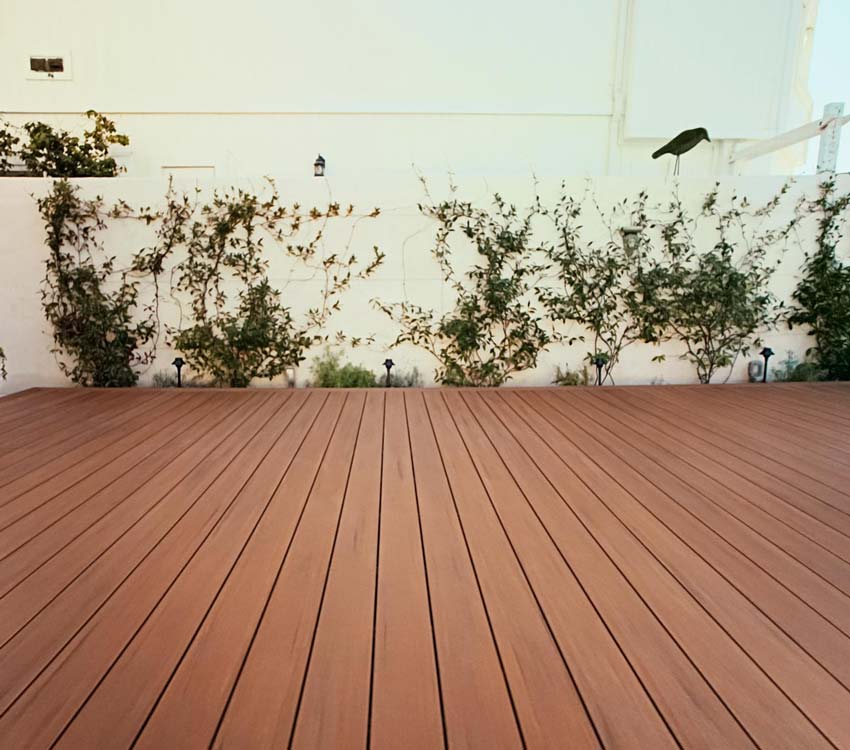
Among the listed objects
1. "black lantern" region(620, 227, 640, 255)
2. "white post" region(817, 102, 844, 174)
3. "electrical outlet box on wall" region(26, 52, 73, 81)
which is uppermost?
"electrical outlet box on wall" region(26, 52, 73, 81)

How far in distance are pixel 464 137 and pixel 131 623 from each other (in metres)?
5.17

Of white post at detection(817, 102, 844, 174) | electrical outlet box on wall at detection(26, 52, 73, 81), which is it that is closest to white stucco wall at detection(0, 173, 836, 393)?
white post at detection(817, 102, 844, 174)

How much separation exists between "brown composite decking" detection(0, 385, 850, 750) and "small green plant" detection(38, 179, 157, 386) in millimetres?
1268

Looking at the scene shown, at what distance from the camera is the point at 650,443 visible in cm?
249

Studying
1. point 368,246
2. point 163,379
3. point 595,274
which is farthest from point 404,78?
point 163,379

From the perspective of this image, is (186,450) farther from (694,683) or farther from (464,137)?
(464,137)

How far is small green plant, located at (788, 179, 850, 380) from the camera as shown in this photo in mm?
3885

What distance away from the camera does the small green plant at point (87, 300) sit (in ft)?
12.0

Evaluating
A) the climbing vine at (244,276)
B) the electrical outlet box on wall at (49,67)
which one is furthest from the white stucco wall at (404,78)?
the climbing vine at (244,276)

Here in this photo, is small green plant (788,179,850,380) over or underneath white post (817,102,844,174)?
underneath

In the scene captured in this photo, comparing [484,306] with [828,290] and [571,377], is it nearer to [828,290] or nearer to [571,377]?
[571,377]

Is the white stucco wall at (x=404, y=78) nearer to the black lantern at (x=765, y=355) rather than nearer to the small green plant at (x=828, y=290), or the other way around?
the small green plant at (x=828, y=290)

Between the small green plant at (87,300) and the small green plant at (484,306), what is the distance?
1.85m

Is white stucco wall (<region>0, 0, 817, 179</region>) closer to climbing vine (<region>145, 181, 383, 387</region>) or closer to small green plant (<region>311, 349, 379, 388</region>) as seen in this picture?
climbing vine (<region>145, 181, 383, 387</region>)
